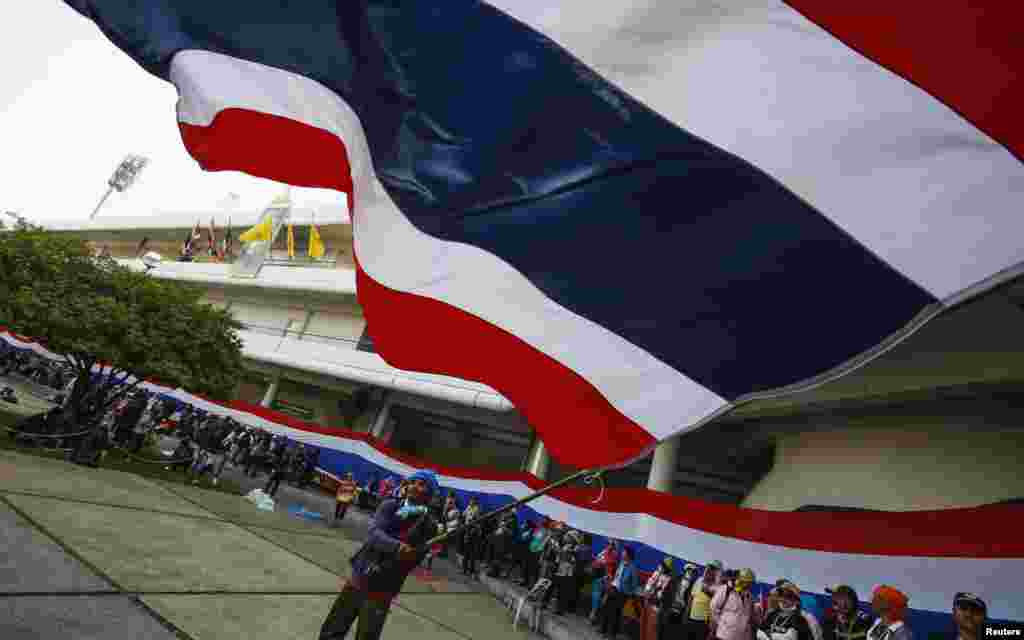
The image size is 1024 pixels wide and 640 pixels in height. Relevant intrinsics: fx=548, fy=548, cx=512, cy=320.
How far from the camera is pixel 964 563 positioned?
192 inches

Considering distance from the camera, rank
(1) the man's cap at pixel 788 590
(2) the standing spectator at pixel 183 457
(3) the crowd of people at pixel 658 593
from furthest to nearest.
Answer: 1. (2) the standing spectator at pixel 183 457
2. (1) the man's cap at pixel 788 590
3. (3) the crowd of people at pixel 658 593

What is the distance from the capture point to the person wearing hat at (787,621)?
509cm

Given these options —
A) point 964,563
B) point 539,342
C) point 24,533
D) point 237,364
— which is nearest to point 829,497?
point 964,563

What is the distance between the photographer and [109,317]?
11047 millimetres

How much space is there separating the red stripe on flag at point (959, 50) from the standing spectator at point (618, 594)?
25.9 ft

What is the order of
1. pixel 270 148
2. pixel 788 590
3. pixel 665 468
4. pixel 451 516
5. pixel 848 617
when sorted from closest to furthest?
1. pixel 270 148
2. pixel 848 617
3. pixel 788 590
4. pixel 451 516
5. pixel 665 468

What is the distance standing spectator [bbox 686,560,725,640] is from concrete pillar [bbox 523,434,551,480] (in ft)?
27.0

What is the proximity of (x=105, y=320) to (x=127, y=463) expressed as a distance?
3.36m

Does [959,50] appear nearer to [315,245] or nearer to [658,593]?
[658,593]

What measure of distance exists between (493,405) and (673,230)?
1424 centimetres

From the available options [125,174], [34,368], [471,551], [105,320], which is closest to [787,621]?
[471,551]

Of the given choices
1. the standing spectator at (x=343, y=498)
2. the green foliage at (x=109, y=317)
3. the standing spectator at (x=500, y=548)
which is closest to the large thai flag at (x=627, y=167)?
the standing spectator at (x=500, y=548)

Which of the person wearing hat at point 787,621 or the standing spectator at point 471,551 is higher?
the person wearing hat at point 787,621

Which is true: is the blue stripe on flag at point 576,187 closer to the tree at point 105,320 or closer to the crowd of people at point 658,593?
the crowd of people at point 658,593
